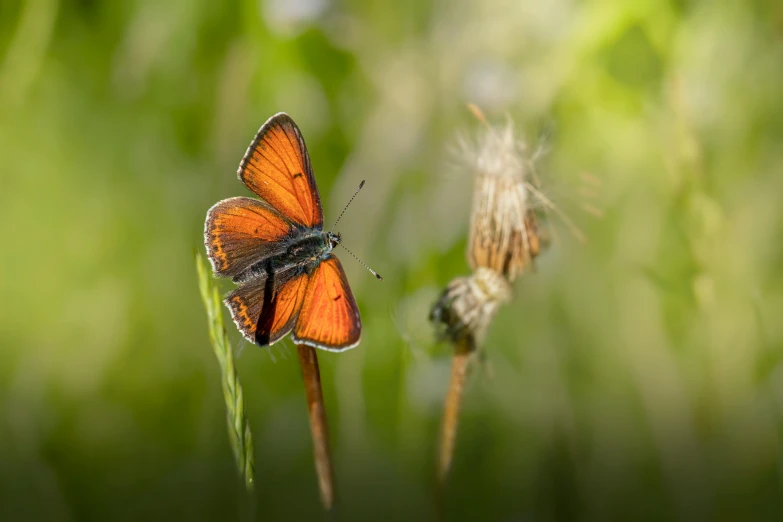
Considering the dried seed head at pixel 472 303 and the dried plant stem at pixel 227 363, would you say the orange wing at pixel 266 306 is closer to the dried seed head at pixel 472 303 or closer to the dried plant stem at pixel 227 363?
the dried plant stem at pixel 227 363

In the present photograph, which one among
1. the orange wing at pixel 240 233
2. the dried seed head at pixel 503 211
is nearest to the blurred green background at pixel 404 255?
the dried seed head at pixel 503 211

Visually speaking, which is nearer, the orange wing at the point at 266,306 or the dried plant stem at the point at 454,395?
the orange wing at the point at 266,306

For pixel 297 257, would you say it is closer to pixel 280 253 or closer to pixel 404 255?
pixel 280 253

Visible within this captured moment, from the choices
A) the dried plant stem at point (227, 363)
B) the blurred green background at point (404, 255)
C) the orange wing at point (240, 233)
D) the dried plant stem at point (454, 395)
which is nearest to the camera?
the dried plant stem at point (227, 363)

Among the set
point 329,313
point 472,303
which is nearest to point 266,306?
point 329,313

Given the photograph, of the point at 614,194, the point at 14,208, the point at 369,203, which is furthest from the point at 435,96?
the point at 14,208

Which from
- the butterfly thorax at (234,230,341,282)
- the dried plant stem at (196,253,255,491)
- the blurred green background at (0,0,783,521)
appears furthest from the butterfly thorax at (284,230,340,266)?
the blurred green background at (0,0,783,521)

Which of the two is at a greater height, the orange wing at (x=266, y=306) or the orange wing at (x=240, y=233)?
the orange wing at (x=240, y=233)

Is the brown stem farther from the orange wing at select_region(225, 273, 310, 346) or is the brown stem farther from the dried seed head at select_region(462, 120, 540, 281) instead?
the dried seed head at select_region(462, 120, 540, 281)
